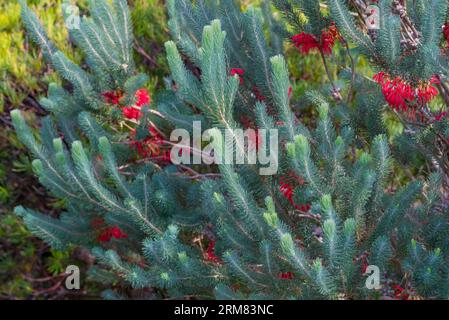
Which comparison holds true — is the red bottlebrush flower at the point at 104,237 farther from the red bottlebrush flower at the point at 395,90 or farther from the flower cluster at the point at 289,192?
the red bottlebrush flower at the point at 395,90

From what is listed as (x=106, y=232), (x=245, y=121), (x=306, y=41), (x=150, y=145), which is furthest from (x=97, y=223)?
(x=306, y=41)

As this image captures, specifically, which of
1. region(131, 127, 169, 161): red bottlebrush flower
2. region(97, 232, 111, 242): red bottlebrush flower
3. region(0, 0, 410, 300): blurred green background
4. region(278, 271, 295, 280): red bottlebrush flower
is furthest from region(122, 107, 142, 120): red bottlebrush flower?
region(0, 0, 410, 300): blurred green background

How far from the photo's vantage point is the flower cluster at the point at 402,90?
293cm

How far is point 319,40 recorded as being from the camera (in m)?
3.36

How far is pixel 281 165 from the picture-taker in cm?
285

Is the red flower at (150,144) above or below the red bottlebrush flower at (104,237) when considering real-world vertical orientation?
above

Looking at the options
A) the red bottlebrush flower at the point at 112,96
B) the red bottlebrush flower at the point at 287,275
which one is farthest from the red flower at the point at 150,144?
the red bottlebrush flower at the point at 287,275

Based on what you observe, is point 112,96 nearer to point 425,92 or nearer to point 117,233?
point 117,233

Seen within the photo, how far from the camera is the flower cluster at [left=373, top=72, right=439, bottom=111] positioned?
2.93 meters

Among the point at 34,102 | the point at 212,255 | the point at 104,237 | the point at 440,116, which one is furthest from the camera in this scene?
the point at 34,102

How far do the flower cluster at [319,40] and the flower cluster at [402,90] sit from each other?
0.41 m

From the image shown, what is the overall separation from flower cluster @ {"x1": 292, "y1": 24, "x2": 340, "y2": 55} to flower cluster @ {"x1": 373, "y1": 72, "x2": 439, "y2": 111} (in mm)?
413

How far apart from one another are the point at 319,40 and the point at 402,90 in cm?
57

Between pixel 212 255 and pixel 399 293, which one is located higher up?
pixel 212 255
